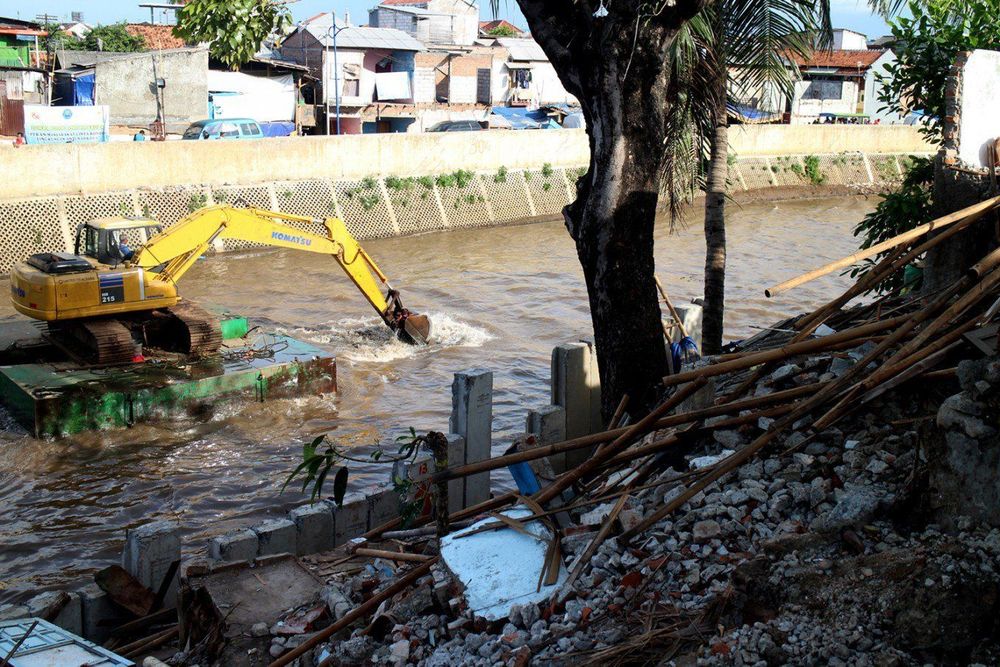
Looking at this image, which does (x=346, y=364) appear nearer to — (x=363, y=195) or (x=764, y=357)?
(x=363, y=195)

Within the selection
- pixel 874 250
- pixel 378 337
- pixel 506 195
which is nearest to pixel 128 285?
pixel 378 337

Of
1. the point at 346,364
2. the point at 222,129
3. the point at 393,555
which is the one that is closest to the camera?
the point at 393,555

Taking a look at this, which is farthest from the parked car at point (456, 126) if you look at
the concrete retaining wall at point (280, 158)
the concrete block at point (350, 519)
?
the concrete block at point (350, 519)

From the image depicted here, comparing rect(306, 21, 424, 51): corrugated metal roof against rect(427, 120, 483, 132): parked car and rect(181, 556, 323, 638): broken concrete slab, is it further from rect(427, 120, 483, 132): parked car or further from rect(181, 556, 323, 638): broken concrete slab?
rect(181, 556, 323, 638): broken concrete slab

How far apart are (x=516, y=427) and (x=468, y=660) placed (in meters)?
8.55

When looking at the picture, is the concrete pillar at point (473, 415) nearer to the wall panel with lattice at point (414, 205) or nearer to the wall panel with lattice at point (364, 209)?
the wall panel with lattice at point (364, 209)

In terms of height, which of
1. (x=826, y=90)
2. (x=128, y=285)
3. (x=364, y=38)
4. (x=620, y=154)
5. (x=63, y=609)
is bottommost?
(x=63, y=609)

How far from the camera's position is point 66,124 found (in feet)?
73.4

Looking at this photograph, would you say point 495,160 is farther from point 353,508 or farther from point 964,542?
point 964,542

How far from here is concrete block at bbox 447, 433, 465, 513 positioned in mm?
8219

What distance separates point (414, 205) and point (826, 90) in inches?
1100

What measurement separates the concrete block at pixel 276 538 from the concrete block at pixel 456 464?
1.31m

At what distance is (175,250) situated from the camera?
41.8 feet

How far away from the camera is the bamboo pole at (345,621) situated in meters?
5.31
